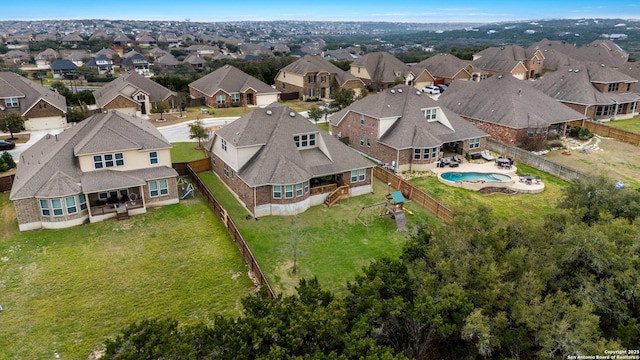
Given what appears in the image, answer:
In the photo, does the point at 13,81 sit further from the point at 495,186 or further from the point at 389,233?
the point at 495,186

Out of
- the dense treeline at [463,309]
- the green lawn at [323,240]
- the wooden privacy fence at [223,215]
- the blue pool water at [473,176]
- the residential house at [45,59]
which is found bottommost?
the green lawn at [323,240]

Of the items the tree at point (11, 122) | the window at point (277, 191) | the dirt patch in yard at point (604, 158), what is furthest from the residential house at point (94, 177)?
the dirt patch in yard at point (604, 158)

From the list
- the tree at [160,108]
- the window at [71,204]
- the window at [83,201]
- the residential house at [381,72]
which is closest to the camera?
the window at [71,204]

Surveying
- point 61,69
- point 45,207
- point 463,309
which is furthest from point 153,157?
point 61,69

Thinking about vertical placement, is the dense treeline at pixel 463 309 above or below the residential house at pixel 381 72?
below

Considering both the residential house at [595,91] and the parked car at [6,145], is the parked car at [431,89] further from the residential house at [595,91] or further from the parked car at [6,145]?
the parked car at [6,145]

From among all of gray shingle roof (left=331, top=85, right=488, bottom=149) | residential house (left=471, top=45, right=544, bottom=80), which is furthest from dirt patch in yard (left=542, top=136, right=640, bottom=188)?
residential house (left=471, top=45, right=544, bottom=80)

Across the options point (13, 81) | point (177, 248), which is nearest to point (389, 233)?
point (177, 248)
